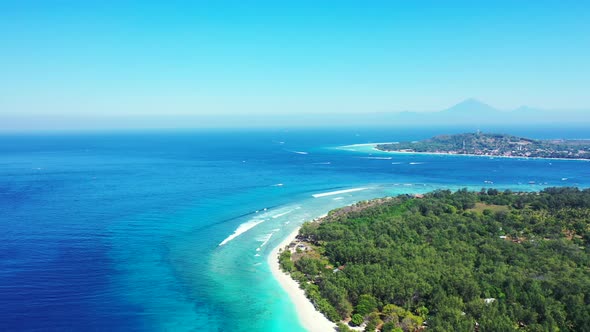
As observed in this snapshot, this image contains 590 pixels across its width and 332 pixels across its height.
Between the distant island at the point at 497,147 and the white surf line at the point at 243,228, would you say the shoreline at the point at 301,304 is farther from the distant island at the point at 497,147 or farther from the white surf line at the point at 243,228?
the distant island at the point at 497,147

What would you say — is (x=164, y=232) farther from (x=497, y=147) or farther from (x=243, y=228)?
(x=497, y=147)

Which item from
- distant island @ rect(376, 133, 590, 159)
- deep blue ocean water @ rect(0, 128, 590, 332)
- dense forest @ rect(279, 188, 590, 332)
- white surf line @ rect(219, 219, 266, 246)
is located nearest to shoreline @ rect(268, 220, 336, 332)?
dense forest @ rect(279, 188, 590, 332)

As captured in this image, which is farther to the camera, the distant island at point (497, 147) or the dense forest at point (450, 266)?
the distant island at point (497, 147)

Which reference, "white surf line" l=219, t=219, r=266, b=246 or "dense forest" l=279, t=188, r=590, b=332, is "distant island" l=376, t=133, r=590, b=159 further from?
"white surf line" l=219, t=219, r=266, b=246

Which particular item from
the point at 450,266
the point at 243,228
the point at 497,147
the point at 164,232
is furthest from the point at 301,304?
the point at 497,147

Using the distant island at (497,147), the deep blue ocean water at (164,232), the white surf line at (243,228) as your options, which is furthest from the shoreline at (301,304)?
the distant island at (497,147)

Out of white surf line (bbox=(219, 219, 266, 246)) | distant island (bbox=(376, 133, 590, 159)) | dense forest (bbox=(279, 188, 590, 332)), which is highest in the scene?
distant island (bbox=(376, 133, 590, 159))
